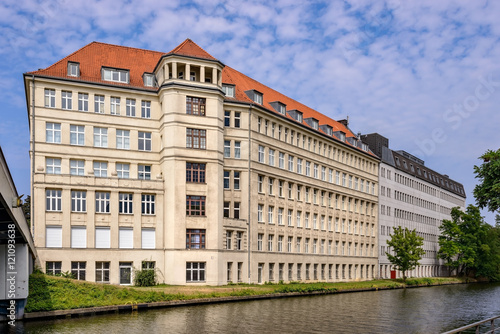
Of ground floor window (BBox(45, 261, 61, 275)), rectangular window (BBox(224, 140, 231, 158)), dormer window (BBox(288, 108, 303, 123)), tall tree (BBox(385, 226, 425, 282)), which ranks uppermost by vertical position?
dormer window (BBox(288, 108, 303, 123))

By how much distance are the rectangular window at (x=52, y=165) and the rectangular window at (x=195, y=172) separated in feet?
39.3

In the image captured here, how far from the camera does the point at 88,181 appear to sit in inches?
2077

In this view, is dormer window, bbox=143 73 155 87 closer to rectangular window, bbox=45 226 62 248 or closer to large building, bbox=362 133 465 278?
rectangular window, bbox=45 226 62 248

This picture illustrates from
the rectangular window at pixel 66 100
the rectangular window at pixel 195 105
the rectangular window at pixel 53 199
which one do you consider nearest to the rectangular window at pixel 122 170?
the rectangular window at pixel 53 199

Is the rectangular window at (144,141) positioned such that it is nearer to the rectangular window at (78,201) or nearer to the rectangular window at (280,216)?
the rectangular window at (78,201)

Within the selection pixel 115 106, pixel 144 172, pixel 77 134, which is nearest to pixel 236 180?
pixel 144 172

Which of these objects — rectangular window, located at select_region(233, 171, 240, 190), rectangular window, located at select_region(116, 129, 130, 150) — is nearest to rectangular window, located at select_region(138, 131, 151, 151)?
rectangular window, located at select_region(116, 129, 130, 150)

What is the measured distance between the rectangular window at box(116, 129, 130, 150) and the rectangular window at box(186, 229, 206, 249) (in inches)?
411

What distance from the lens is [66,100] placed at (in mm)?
54406

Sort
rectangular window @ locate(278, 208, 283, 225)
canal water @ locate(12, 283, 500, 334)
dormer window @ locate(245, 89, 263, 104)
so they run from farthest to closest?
rectangular window @ locate(278, 208, 283, 225) → dormer window @ locate(245, 89, 263, 104) → canal water @ locate(12, 283, 500, 334)

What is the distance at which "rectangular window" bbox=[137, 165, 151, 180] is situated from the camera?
57.1m

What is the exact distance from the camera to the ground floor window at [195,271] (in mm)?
54000

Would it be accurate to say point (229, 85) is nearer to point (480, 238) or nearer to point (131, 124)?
point (131, 124)

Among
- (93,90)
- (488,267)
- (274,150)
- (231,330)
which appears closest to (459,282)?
(488,267)
